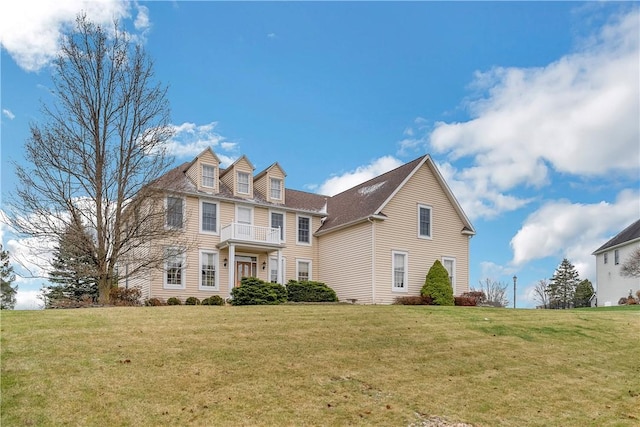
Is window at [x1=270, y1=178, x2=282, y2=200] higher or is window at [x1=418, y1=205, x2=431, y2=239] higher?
window at [x1=270, y1=178, x2=282, y2=200]

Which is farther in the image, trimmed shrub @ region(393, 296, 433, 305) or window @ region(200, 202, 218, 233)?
window @ region(200, 202, 218, 233)

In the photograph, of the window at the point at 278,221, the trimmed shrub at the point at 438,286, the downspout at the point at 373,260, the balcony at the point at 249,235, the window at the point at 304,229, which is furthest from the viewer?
the window at the point at 304,229

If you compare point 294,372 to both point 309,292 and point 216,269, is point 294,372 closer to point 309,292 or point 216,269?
point 216,269

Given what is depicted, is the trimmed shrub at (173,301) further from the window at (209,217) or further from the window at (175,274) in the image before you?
the window at (209,217)

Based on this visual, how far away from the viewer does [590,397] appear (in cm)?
1133

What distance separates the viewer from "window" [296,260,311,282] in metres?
29.4

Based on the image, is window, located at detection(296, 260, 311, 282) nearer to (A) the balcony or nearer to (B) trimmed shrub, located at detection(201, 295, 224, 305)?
(A) the balcony

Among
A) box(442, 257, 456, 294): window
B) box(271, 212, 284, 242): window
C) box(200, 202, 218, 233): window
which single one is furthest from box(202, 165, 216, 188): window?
box(442, 257, 456, 294): window

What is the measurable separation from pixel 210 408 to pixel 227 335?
14.2 feet

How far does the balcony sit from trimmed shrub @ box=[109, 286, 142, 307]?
190 inches

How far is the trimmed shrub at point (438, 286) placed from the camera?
26719 millimetres

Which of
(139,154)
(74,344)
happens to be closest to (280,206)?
(139,154)

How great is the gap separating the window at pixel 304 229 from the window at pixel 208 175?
5.57m

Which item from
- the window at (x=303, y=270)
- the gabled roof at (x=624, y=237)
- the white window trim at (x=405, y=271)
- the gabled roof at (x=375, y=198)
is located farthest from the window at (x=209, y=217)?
the gabled roof at (x=624, y=237)
